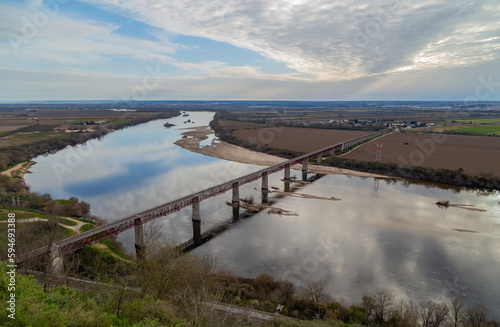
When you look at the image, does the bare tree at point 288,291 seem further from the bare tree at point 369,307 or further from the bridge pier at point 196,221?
the bridge pier at point 196,221

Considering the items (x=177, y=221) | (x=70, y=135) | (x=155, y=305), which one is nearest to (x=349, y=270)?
(x=155, y=305)

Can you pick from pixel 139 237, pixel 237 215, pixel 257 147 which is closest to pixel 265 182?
pixel 237 215

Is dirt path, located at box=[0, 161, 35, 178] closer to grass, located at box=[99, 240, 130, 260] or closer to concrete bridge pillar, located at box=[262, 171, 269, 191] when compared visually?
grass, located at box=[99, 240, 130, 260]

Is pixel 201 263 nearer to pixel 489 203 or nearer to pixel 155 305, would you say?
pixel 155 305

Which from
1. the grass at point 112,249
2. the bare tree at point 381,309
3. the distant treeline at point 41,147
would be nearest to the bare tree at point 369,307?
the bare tree at point 381,309

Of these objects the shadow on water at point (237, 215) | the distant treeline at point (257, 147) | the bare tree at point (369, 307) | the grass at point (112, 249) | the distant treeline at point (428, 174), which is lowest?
the shadow on water at point (237, 215)

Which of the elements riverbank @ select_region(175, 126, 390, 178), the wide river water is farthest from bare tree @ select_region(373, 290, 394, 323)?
riverbank @ select_region(175, 126, 390, 178)

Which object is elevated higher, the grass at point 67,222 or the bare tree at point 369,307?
the grass at point 67,222
